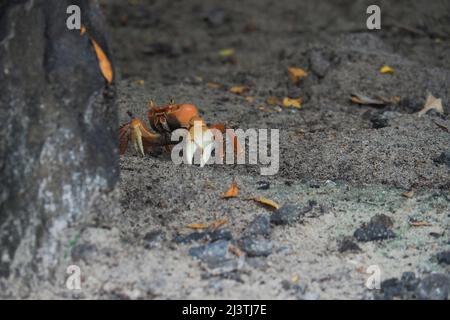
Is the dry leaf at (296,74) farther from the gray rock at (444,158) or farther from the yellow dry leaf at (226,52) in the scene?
the gray rock at (444,158)

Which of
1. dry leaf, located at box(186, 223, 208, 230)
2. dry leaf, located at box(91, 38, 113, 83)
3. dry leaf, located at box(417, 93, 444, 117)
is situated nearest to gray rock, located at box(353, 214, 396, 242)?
dry leaf, located at box(186, 223, 208, 230)

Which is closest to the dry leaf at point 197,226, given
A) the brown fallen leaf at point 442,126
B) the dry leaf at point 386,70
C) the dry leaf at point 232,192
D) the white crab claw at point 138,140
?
the dry leaf at point 232,192

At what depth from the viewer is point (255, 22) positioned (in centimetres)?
782

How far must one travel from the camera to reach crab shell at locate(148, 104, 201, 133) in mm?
4188

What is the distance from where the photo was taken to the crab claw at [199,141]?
13.4 ft

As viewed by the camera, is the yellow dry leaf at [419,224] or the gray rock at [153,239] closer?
the gray rock at [153,239]

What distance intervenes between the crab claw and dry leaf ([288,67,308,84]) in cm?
203

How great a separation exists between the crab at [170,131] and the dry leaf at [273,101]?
117cm

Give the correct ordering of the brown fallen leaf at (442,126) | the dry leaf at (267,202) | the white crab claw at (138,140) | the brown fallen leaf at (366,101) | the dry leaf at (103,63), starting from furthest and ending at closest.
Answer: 1. the brown fallen leaf at (366,101)
2. the brown fallen leaf at (442,126)
3. the white crab claw at (138,140)
4. the dry leaf at (267,202)
5. the dry leaf at (103,63)

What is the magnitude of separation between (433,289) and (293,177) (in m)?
1.24

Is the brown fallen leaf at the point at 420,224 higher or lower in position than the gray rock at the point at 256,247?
higher

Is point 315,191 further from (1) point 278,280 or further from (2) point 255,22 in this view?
(2) point 255,22

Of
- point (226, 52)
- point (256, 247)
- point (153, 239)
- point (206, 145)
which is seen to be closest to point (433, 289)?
point (256, 247)
